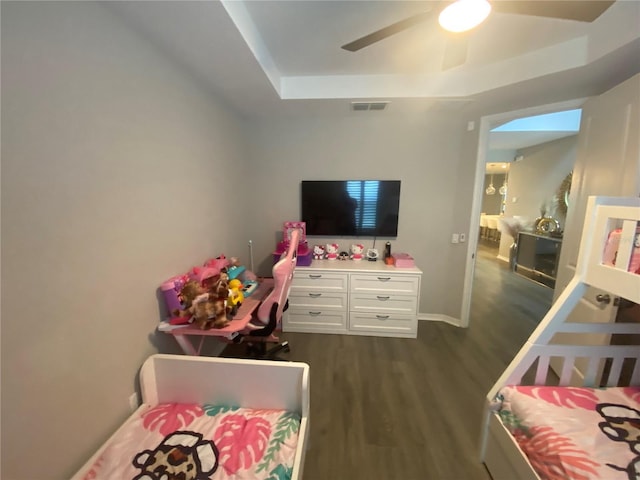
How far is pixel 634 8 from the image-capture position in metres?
1.36

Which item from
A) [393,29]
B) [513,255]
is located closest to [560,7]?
[393,29]

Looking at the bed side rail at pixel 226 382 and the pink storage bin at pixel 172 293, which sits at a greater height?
the pink storage bin at pixel 172 293

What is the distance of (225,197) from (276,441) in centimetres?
203

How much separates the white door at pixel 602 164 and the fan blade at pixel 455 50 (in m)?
1.00

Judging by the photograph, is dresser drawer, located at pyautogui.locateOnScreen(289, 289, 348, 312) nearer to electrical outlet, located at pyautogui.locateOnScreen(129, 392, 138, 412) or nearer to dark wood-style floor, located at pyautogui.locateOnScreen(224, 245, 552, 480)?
dark wood-style floor, located at pyautogui.locateOnScreen(224, 245, 552, 480)

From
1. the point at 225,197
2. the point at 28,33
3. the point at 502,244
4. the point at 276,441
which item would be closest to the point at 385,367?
the point at 276,441

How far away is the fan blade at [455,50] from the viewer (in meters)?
1.41

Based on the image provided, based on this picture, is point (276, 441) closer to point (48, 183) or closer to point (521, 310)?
point (48, 183)

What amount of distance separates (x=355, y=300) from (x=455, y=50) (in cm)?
217

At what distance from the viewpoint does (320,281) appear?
8.82 ft

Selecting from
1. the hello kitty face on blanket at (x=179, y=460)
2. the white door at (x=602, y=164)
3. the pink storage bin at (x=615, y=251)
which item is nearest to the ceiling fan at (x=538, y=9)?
the white door at (x=602, y=164)

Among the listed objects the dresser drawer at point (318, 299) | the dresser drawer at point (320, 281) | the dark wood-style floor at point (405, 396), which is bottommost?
the dark wood-style floor at point (405, 396)

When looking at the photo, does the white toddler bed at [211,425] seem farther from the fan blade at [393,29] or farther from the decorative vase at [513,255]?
the decorative vase at [513,255]

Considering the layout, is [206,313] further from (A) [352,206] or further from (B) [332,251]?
(A) [352,206]
